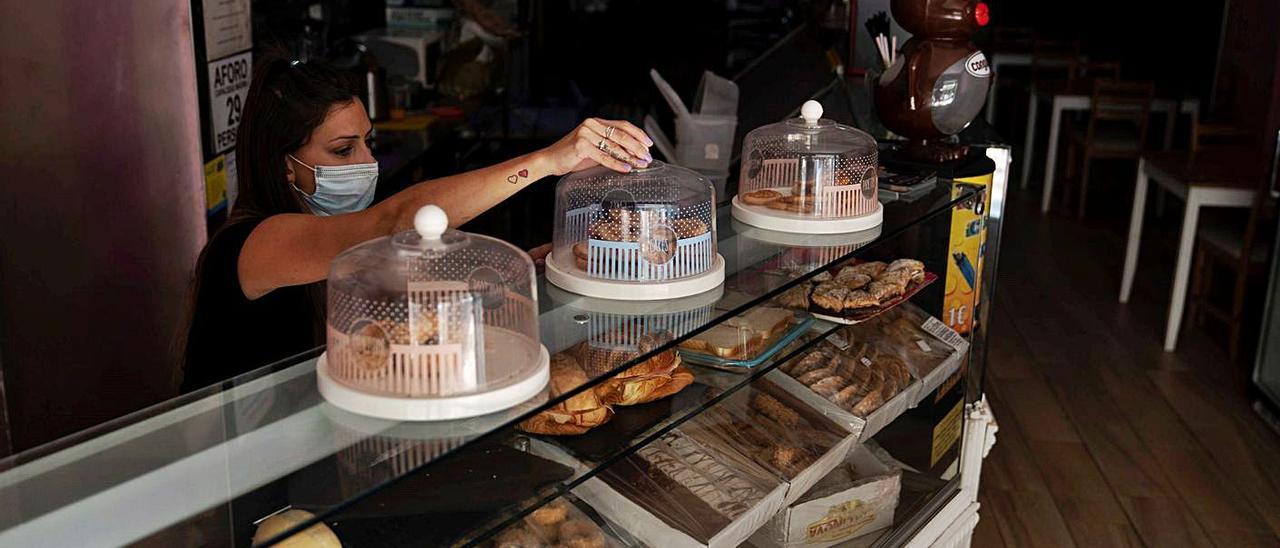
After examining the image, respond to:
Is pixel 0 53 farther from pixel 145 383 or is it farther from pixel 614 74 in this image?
pixel 614 74

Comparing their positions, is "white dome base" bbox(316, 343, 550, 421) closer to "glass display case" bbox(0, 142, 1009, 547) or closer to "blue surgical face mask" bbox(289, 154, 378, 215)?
"glass display case" bbox(0, 142, 1009, 547)

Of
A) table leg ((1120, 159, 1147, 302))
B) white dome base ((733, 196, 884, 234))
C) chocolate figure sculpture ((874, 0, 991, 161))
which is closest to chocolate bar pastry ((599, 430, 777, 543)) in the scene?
white dome base ((733, 196, 884, 234))

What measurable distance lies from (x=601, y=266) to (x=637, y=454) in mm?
374

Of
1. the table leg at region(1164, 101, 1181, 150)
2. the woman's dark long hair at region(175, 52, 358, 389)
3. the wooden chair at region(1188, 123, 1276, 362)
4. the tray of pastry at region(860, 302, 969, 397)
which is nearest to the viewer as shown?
the woman's dark long hair at region(175, 52, 358, 389)

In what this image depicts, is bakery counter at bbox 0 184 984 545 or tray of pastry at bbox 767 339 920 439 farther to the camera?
tray of pastry at bbox 767 339 920 439

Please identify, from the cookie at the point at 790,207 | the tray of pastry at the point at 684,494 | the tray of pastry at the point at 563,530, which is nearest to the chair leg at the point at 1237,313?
the cookie at the point at 790,207

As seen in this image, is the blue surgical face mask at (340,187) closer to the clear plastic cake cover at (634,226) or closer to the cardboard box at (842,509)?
the clear plastic cake cover at (634,226)

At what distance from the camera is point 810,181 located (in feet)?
6.87

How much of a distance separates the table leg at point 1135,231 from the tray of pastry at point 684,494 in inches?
166

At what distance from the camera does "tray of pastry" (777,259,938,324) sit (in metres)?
2.03

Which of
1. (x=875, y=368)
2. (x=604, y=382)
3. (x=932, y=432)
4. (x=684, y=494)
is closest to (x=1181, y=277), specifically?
(x=932, y=432)

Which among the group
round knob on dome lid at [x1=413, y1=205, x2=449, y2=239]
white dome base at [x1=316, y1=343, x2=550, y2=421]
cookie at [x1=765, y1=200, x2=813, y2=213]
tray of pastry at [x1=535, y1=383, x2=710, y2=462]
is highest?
round knob on dome lid at [x1=413, y1=205, x2=449, y2=239]

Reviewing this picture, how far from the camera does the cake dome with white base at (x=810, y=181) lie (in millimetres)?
2088

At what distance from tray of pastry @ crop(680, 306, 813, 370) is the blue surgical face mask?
71 cm
